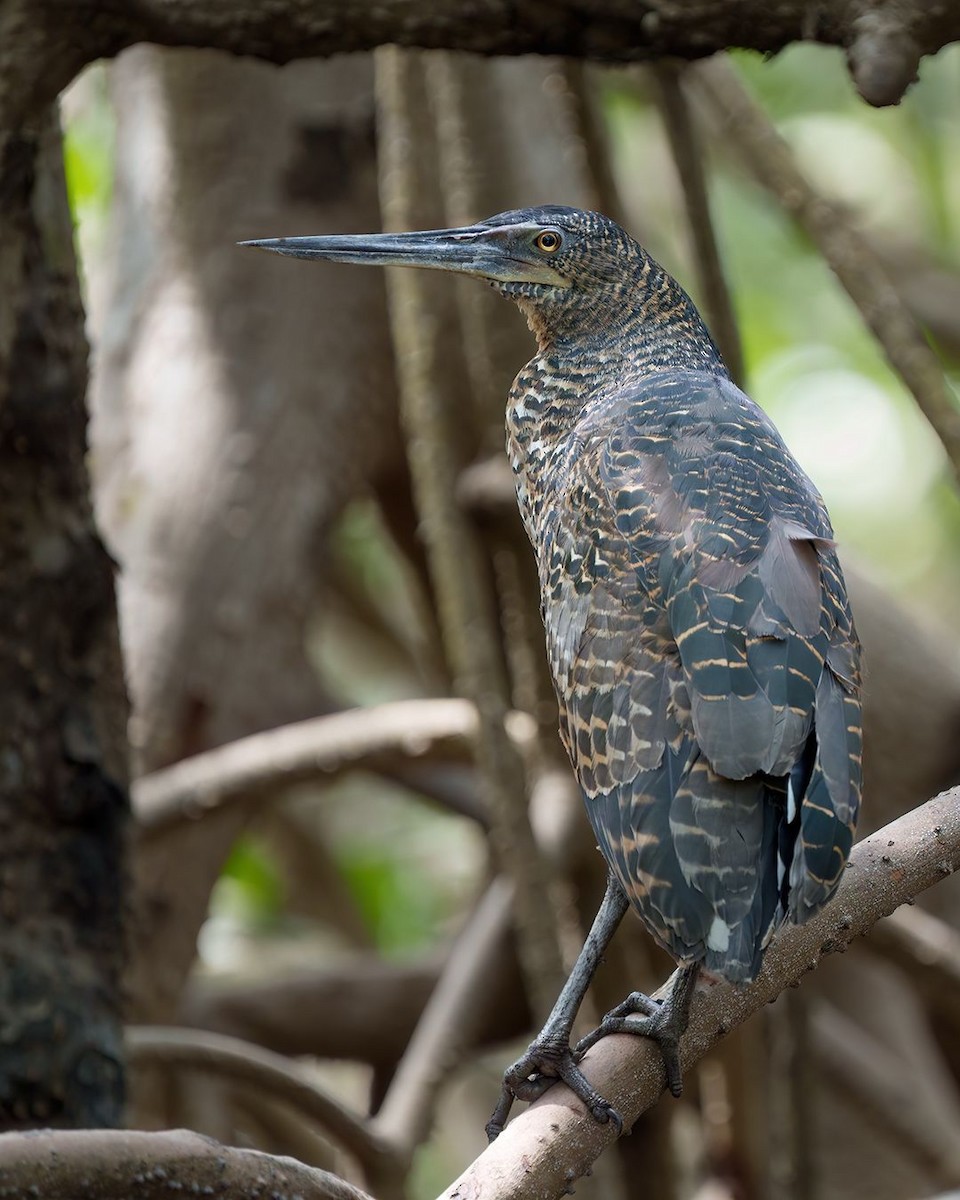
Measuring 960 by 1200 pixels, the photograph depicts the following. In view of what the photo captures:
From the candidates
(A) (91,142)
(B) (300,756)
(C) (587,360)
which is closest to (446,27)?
(C) (587,360)

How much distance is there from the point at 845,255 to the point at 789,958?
130 centimetres

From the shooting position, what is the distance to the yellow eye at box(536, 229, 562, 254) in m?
1.96

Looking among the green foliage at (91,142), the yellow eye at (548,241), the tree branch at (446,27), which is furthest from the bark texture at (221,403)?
the yellow eye at (548,241)

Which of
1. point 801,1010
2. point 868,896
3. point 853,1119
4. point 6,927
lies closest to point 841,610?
point 868,896

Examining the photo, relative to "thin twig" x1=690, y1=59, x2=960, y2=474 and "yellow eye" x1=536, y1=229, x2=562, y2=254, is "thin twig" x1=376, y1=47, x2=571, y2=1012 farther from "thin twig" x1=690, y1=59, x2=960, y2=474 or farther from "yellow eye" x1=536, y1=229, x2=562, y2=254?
"yellow eye" x1=536, y1=229, x2=562, y2=254

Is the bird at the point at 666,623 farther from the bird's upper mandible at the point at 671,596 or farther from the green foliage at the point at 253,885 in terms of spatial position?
the green foliage at the point at 253,885

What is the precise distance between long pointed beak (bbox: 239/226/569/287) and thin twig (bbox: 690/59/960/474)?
Answer: 639 millimetres

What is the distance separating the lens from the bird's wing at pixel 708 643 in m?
1.46

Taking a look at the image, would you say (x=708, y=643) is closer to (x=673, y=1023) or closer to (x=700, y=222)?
(x=673, y=1023)

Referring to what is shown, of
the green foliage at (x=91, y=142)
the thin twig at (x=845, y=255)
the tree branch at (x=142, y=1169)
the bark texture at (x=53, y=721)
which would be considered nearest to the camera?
the tree branch at (x=142, y=1169)

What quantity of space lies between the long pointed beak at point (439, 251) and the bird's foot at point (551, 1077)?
2.65ft

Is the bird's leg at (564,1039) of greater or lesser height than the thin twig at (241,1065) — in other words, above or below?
above

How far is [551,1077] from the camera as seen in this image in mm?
1670

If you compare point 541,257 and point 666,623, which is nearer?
point 666,623
